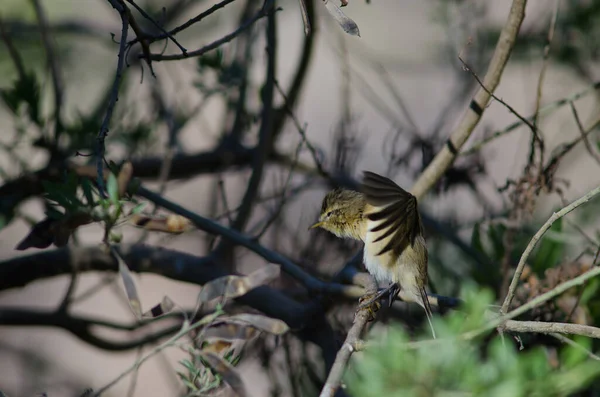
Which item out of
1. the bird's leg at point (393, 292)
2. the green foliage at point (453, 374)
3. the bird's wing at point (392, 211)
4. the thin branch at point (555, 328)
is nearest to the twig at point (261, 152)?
the bird's wing at point (392, 211)

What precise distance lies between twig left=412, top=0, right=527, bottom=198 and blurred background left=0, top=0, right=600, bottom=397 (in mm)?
116

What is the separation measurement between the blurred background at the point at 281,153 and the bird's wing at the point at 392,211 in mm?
222

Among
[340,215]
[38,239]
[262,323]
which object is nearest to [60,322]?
[38,239]

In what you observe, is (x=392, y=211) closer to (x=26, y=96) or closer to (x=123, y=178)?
(x=123, y=178)

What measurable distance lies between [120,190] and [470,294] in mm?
876

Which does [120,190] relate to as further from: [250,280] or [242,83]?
[242,83]

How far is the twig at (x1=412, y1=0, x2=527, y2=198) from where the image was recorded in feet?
6.48

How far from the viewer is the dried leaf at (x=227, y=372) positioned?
4.53 ft

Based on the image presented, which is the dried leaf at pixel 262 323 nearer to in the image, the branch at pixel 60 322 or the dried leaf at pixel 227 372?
the dried leaf at pixel 227 372

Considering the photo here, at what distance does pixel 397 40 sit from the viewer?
593 cm

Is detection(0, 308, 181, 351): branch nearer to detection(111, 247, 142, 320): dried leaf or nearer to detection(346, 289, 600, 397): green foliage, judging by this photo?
detection(111, 247, 142, 320): dried leaf

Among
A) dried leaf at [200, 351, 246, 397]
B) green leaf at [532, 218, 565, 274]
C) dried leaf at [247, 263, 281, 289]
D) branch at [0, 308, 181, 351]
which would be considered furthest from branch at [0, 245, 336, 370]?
green leaf at [532, 218, 565, 274]

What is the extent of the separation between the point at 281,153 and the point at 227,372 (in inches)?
74.8

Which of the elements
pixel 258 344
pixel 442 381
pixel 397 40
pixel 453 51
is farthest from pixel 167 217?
pixel 397 40
